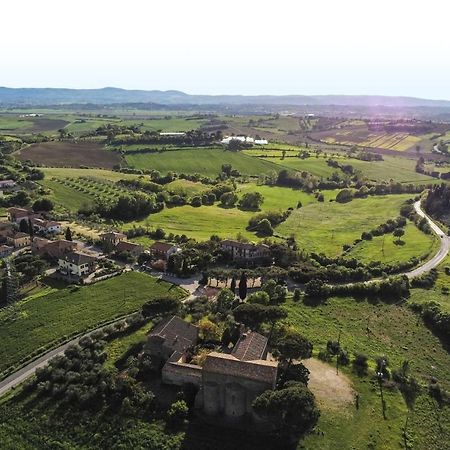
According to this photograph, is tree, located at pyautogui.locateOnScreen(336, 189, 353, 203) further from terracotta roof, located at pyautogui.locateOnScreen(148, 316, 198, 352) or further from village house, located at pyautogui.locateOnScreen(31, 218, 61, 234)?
terracotta roof, located at pyautogui.locateOnScreen(148, 316, 198, 352)

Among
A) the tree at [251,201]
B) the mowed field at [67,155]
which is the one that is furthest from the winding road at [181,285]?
the mowed field at [67,155]

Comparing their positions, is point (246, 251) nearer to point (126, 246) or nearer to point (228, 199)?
point (126, 246)

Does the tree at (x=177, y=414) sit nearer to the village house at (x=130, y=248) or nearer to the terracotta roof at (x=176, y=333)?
the terracotta roof at (x=176, y=333)

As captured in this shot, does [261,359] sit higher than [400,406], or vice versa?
[261,359]

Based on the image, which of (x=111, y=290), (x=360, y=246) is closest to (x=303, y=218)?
(x=360, y=246)

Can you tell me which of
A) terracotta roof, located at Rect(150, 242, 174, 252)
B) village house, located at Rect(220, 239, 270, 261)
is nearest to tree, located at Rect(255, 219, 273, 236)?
village house, located at Rect(220, 239, 270, 261)

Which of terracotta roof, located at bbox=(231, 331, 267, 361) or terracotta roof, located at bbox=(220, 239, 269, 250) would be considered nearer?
terracotta roof, located at bbox=(231, 331, 267, 361)

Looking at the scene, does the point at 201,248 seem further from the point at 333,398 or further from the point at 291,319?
the point at 333,398

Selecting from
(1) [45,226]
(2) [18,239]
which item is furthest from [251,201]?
(2) [18,239]
